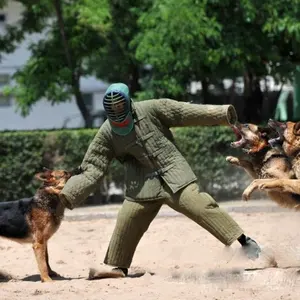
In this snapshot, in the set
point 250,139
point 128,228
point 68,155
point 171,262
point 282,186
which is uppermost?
point 250,139

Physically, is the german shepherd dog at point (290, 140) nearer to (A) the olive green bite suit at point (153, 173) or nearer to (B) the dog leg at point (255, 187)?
(B) the dog leg at point (255, 187)

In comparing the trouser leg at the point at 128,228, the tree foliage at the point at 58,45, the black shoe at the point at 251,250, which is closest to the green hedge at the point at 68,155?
the tree foliage at the point at 58,45

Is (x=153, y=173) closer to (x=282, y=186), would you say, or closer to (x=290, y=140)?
(x=282, y=186)

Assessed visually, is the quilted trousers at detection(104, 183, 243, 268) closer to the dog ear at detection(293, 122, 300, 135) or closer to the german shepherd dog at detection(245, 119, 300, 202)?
the german shepherd dog at detection(245, 119, 300, 202)

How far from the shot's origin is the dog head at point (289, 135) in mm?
7957

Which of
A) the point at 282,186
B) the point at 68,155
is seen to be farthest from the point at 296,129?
the point at 68,155

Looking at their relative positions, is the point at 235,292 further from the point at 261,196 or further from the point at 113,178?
the point at 113,178

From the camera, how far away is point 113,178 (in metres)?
15.3

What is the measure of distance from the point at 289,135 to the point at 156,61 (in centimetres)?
785

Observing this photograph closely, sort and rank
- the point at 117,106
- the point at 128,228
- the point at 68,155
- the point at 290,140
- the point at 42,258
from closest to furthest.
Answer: the point at 117,106
the point at 128,228
the point at 290,140
the point at 42,258
the point at 68,155

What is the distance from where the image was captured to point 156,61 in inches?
614

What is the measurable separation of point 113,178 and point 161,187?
761 cm

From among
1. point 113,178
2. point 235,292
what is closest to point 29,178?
point 113,178

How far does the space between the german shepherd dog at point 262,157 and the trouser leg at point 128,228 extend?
978 millimetres
